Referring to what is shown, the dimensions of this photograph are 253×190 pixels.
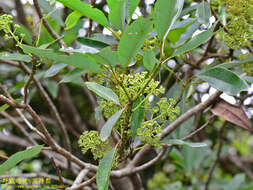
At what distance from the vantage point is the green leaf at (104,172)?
2.33 ft

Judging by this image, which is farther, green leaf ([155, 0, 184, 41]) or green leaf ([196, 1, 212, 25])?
green leaf ([196, 1, 212, 25])

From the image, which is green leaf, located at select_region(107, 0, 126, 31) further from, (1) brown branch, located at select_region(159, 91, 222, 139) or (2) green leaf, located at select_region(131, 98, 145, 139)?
(1) brown branch, located at select_region(159, 91, 222, 139)

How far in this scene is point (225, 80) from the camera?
0.77 meters

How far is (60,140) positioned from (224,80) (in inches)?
55.9

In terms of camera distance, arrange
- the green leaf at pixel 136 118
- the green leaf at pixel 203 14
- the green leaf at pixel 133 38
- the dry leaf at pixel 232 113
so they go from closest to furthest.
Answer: the green leaf at pixel 133 38 < the green leaf at pixel 136 118 < the green leaf at pixel 203 14 < the dry leaf at pixel 232 113

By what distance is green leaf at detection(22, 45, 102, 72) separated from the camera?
2.22 feet

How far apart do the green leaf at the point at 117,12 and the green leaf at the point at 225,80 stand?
26 centimetres

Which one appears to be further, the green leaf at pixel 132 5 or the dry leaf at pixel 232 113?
the dry leaf at pixel 232 113

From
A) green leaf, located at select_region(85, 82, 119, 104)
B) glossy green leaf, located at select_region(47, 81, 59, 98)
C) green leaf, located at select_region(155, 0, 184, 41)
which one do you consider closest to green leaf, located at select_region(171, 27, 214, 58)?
green leaf, located at select_region(155, 0, 184, 41)

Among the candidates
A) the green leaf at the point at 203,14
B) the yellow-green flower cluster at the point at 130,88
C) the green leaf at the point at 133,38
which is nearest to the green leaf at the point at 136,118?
the yellow-green flower cluster at the point at 130,88

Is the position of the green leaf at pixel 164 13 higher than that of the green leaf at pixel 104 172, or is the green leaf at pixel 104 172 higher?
the green leaf at pixel 164 13

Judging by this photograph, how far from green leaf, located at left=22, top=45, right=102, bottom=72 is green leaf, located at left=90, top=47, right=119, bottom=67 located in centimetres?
2

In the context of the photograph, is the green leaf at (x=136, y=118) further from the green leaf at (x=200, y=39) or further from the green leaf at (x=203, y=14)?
the green leaf at (x=203, y=14)

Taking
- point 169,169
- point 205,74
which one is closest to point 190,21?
point 205,74
